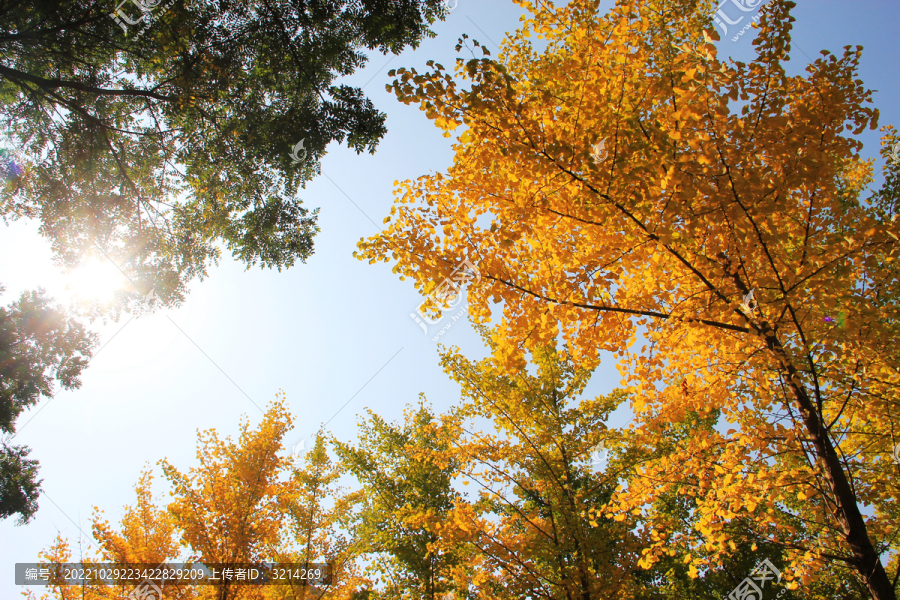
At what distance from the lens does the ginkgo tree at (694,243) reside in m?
2.12

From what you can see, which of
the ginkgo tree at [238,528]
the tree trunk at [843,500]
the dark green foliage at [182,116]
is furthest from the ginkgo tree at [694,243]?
the ginkgo tree at [238,528]

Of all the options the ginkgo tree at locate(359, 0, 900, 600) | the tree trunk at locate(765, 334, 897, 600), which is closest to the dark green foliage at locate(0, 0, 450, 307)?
the ginkgo tree at locate(359, 0, 900, 600)

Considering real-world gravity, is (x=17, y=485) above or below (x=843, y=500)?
above

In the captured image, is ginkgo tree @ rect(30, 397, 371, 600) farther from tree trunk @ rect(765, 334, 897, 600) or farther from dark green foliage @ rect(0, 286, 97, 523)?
tree trunk @ rect(765, 334, 897, 600)

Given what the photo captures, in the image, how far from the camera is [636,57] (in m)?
2.54

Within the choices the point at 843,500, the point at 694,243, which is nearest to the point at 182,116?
the point at 694,243

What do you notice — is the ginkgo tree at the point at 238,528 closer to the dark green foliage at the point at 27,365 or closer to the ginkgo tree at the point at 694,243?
the dark green foliage at the point at 27,365

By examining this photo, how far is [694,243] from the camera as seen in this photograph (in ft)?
7.55

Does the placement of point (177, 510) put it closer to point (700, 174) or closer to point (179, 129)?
point (179, 129)

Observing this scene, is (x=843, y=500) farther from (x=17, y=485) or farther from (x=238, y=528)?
(x=17, y=485)

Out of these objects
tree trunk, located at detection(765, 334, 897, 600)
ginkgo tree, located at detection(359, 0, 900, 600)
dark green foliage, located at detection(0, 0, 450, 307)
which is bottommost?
tree trunk, located at detection(765, 334, 897, 600)

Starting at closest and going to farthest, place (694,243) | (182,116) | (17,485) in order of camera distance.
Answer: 1. (694,243)
2. (182,116)
3. (17,485)

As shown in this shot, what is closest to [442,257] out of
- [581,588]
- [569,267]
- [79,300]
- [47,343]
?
[569,267]

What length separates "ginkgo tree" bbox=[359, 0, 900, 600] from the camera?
6.96 feet
